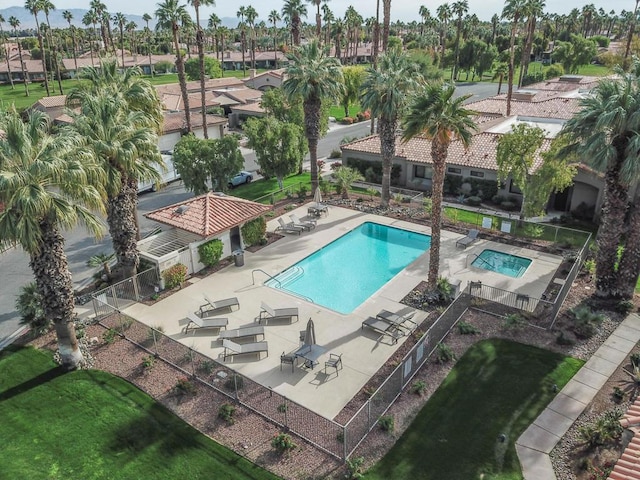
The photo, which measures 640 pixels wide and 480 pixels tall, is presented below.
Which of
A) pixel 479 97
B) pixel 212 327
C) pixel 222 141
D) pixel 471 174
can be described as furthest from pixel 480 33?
pixel 212 327

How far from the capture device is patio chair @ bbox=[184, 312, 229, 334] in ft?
66.7

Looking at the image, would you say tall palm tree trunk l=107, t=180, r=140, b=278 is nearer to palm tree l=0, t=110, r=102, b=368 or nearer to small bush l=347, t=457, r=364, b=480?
palm tree l=0, t=110, r=102, b=368

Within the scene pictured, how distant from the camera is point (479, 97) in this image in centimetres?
8175

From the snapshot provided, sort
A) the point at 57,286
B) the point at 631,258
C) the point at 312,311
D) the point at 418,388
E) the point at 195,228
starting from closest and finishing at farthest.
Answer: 1. the point at 418,388
2. the point at 57,286
3. the point at 631,258
4. the point at 312,311
5. the point at 195,228

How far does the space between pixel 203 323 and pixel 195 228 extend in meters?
6.35

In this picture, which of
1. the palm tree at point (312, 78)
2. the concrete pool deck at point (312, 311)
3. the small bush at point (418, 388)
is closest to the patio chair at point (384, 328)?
the concrete pool deck at point (312, 311)

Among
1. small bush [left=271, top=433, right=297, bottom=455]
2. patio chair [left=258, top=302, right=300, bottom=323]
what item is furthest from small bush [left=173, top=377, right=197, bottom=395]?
patio chair [left=258, top=302, right=300, bottom=323]

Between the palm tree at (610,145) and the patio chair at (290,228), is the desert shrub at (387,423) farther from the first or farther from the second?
the patio chair at (290,228)

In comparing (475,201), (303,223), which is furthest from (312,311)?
(475,201)

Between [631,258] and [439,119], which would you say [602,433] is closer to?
[631,258]

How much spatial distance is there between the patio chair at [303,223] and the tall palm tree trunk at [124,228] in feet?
34.4

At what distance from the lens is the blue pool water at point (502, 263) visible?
25.4 m

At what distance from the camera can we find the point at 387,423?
49.3 ft

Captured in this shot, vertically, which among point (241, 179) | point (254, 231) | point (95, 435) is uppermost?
point (241, 179)
